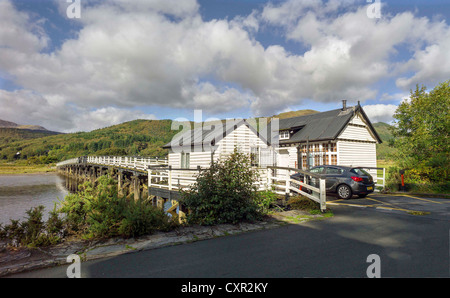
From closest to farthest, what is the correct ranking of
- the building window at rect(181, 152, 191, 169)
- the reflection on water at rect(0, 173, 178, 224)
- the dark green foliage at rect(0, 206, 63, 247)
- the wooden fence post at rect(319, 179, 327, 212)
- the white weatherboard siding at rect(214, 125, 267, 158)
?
the dark green foliage at rect(0, 206, 63, 247)
the wooden fence post at rect(319, 179, 327, 212)
the white weatherboard siding at rect(214, 125, 267, 158)
the reflection on water at rect(0, 173, 178, 224)
the building window at rect(181, 152, 191, 169)

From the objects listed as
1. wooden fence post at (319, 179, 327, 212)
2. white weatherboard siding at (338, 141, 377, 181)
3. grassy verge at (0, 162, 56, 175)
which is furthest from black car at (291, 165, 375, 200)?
grassy verge at (0, 162, 56, 175)

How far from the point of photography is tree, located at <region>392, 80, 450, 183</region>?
14531 millimetres

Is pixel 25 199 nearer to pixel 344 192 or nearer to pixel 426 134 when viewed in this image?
pixel 344 192

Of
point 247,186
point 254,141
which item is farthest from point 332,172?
point 254,141

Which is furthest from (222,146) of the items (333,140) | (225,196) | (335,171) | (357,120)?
Result: (357,120)

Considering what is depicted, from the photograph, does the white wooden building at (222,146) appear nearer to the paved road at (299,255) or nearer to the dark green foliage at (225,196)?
the dark green foliage at (225,196)

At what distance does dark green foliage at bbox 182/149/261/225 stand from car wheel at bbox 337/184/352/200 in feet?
22.0

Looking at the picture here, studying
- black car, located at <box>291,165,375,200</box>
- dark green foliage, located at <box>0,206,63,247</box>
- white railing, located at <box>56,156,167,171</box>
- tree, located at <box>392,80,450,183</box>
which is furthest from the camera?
white railing, located at <box>56,156,167,171</box>

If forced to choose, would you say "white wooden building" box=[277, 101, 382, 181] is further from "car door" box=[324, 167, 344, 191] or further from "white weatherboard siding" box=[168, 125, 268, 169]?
"car door" box=[324, 167, 344, 191]

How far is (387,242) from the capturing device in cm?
484

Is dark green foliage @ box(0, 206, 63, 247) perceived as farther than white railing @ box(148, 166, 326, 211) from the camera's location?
No

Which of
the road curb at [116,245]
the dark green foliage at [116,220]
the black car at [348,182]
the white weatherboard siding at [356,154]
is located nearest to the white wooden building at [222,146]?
the black car at [348,182]

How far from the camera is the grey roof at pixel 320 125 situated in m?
21.0

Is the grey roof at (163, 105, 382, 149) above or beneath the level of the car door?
above
